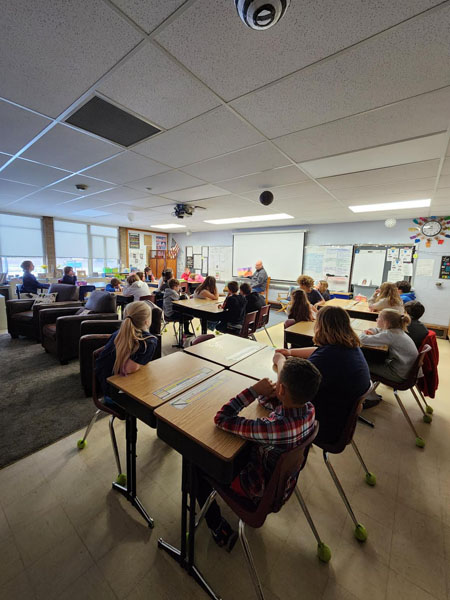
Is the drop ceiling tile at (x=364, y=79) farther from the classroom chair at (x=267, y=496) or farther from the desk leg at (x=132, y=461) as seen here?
the desk leg at (x=132, y=461)

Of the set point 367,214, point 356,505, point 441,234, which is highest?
point 367,214

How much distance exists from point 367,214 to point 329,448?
5355 millimetres

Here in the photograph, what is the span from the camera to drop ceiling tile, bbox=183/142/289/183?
8.04 ft

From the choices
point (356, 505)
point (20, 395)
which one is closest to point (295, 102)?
point (356, 505)

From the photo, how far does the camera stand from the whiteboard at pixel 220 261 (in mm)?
8938

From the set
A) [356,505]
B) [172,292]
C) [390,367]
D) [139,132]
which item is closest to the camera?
[356,505]

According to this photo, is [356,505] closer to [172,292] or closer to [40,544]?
[40,544]

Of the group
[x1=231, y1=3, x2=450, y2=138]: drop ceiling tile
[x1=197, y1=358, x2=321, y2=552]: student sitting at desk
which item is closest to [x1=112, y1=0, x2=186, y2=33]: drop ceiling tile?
[x1=231, y1=3, x2=450, y2=138]: drop ceiling tile

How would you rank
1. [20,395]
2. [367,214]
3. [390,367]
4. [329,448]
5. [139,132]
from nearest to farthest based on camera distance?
[329,448], [139,132], [390,367], [20,395], [367,214]

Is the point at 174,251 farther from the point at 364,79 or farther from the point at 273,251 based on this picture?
the point at 364,79

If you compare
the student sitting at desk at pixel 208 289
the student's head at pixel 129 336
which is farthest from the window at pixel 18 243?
the student's head at pixel 129 336

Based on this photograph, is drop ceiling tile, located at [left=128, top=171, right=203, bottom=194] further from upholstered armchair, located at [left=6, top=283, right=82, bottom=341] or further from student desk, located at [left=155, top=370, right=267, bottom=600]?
student desk, located at [left=155, top=370, right=267, bottom=600]

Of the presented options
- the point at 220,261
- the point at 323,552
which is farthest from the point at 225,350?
the point at 220,261

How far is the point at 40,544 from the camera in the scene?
4.48 feet
